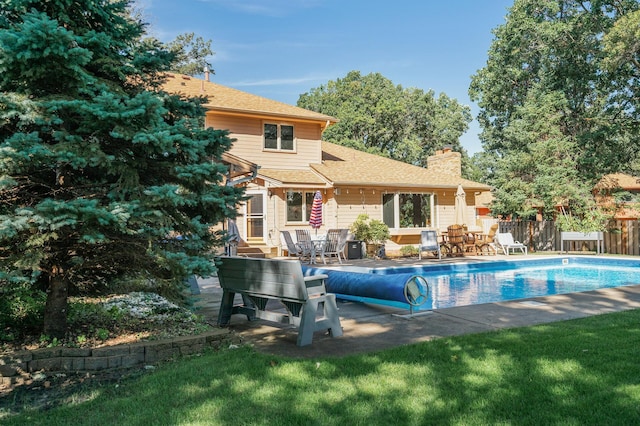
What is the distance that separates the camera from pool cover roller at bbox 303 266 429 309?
6.45 metres

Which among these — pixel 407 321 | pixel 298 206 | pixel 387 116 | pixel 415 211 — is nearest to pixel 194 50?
pixel 387 116

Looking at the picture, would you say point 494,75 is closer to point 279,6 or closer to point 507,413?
point 279,6

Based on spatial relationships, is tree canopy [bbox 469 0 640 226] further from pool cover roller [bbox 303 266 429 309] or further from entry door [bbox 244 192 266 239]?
pool cover roller [bbox 303 266 429 309]

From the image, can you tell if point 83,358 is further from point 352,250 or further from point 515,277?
point 352,250

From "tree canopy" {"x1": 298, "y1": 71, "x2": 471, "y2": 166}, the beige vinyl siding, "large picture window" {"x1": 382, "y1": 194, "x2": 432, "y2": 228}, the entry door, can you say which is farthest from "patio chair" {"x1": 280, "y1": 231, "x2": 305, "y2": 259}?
"tree canopy" {"x1": 298, "y1": 71, "x2": 471, "y2": 166}

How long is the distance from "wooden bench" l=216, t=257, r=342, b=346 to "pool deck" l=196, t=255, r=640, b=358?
197mm

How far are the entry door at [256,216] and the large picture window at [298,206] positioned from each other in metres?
1.16

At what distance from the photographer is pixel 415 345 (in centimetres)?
466

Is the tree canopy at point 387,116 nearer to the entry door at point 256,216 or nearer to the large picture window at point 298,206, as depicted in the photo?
the large picture window at point 298,206

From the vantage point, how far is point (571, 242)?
20.1m

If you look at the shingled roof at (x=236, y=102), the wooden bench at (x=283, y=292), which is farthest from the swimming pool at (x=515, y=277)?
the shingled roof at (x=236, y=102)

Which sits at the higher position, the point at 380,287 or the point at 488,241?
the point at 488,241

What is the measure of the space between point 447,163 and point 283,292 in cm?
1914

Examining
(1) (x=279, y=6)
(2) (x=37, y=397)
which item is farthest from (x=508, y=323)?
(1) (x=279, y=6)
